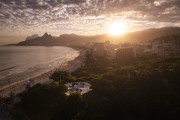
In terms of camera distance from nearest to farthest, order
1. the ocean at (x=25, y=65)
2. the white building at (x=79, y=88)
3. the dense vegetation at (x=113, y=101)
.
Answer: the dense vegetation at (x=113, y=101)
the white building at (x=79, y=88)
the ocean at (x=25, y=65)

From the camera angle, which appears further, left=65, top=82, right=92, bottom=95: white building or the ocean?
the ocean

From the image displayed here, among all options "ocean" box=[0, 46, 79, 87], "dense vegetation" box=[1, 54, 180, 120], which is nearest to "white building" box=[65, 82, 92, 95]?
"dense vegetation" box=[1, 54, 180, 120]

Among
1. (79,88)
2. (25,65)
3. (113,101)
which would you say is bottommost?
(25,65)

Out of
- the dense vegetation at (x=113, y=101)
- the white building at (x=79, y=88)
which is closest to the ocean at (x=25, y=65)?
the white building at (x=79, y=88)

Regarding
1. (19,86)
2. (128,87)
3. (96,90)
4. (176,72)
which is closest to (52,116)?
(96,90)

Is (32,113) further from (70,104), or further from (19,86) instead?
(19,86)

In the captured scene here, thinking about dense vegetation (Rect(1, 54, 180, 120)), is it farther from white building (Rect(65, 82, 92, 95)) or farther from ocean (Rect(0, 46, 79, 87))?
ocean (Rect(0, 46, 79, 87))

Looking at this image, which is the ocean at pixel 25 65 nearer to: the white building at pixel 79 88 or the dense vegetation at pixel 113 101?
the white building at pixel 79 88

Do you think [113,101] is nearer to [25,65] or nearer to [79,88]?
[79,88]

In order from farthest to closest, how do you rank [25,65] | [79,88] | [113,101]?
1. [25,65]
2. [79,88]
3. [113,101]

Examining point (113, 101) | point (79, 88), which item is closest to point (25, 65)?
point (79, 88)

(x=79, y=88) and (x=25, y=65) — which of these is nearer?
(x=79, y=88)
